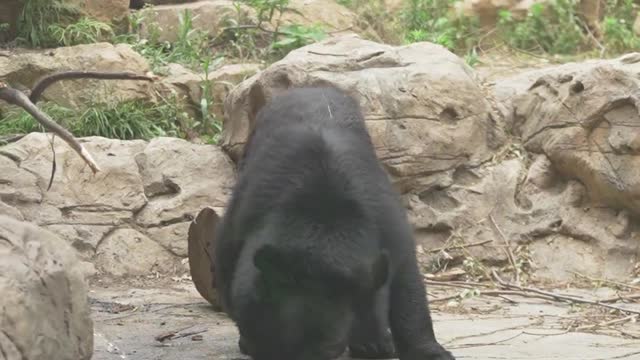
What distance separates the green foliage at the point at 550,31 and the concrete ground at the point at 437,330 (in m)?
6.23

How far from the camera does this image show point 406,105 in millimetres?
7547

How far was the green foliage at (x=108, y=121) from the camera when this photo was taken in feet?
28.5

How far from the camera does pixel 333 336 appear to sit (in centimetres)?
409

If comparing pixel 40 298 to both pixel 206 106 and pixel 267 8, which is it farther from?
pixel 267 8

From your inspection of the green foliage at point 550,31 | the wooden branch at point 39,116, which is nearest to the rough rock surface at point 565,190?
the wooden branch at point 39,116

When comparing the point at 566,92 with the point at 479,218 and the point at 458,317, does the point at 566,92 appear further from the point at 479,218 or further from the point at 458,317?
the point at 458,317

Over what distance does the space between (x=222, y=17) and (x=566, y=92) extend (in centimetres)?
437

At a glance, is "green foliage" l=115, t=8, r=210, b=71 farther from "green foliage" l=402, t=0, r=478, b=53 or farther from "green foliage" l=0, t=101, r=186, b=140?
"green foliage" l=402, t=0, r=478, b=53

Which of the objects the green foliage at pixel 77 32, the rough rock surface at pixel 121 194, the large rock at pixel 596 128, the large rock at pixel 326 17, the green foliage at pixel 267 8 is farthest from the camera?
the large rock at pixel 326 17

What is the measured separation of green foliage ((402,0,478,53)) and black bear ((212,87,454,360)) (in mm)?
6819

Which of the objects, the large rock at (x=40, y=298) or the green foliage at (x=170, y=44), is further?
the green foliage at (x=170, y=44)

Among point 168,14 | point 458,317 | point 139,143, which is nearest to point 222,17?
point 168,14

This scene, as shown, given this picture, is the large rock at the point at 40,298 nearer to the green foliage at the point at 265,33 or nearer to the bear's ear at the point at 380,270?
the bear's ear at the point at 380,270

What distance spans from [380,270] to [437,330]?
172 centimetres
